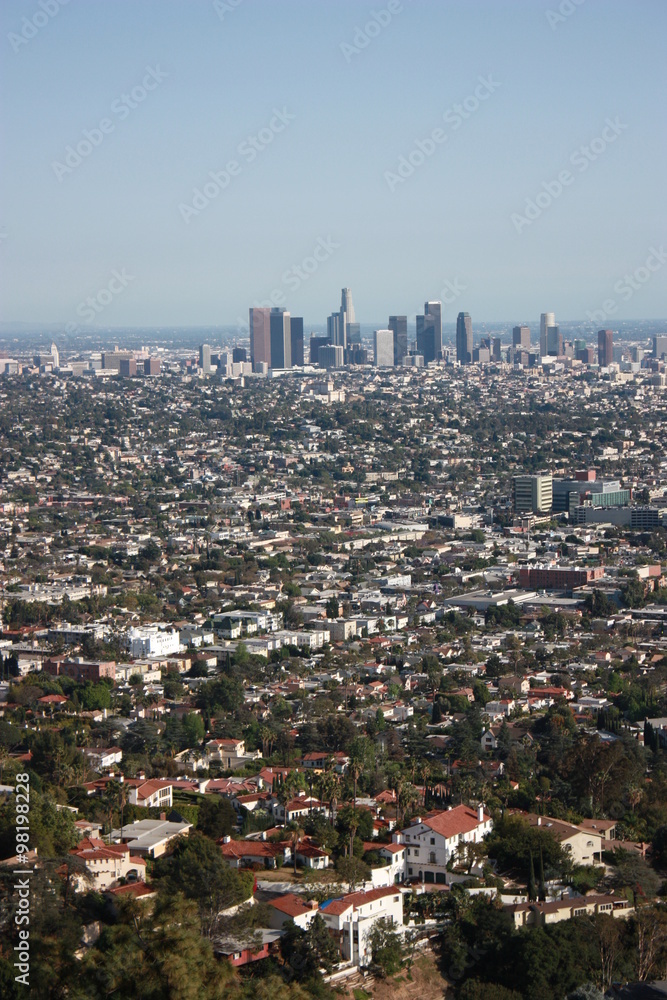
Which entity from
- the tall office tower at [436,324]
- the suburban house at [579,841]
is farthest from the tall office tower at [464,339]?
the suburban house at [579,841]

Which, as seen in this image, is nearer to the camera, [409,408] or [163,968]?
[163,968]

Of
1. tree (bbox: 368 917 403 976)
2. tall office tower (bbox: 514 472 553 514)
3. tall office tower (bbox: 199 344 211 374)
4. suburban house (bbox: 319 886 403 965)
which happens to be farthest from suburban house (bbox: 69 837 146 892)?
tall office tower (bbox: 199 344 211 374)

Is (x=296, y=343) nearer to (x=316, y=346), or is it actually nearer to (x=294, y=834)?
(x=316, y=346)

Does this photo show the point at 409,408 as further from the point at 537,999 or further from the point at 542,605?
the point at 537,999

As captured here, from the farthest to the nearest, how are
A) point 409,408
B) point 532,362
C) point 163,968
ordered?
1. point 532,362
2. point 409,408
3. point 163,968

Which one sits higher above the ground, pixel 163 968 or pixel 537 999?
pixel 163 968

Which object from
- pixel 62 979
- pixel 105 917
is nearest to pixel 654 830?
pixel 105 917

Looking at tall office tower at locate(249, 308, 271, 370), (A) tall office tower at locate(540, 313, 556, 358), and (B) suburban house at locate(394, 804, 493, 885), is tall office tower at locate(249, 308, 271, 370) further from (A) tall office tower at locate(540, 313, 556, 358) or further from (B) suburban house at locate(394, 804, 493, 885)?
(B) suburban house at locate(394, 804, 493, 885)

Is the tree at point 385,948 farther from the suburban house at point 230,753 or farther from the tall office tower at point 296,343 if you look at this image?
the tall office tower at point 296,343
